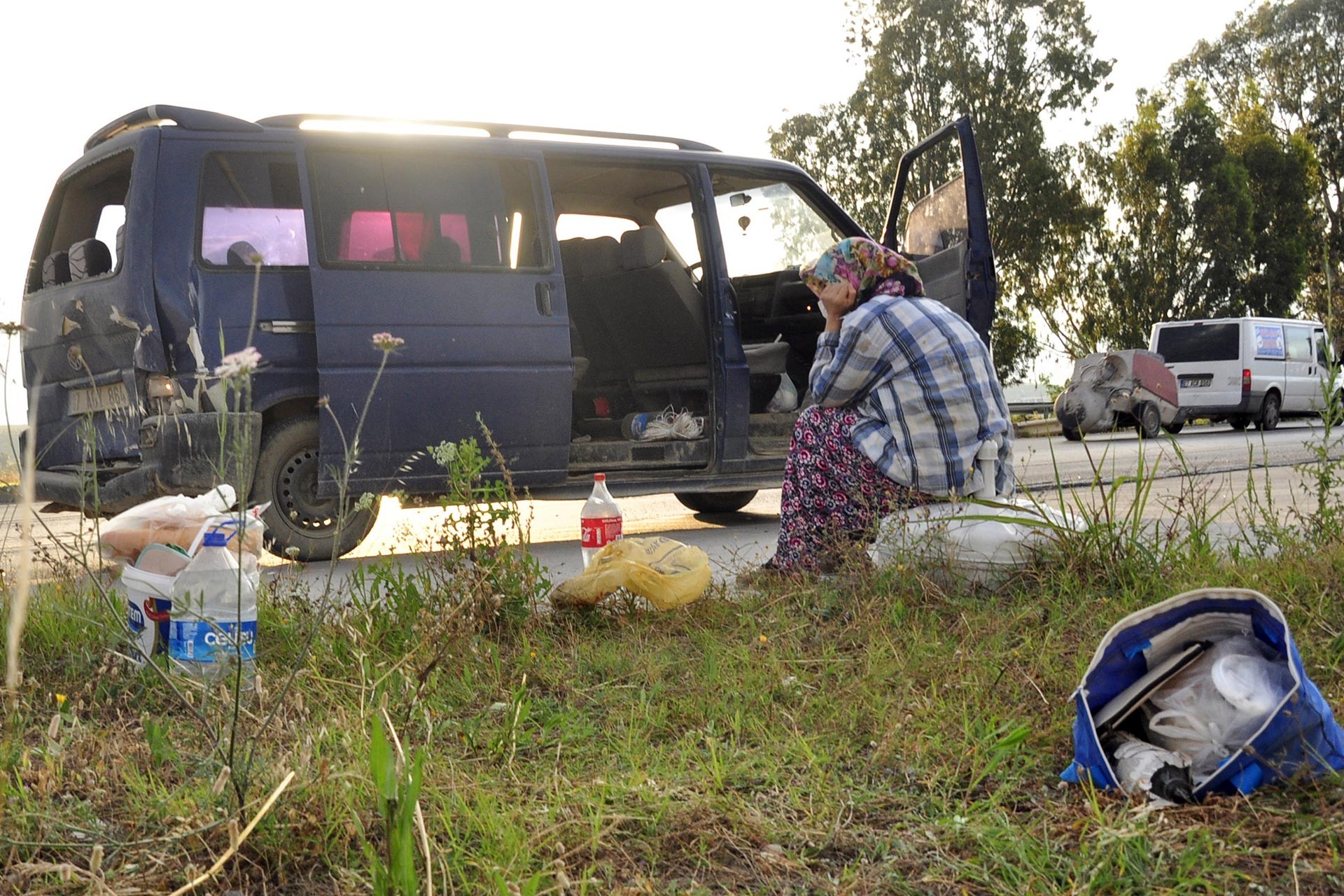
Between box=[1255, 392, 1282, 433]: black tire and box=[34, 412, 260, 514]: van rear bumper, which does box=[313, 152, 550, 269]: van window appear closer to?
box=[34, 412, 260, 514]: van rear bumper

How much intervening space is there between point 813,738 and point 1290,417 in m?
23.7

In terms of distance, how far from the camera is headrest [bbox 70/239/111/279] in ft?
19.6

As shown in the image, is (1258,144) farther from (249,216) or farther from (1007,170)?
(249,216)

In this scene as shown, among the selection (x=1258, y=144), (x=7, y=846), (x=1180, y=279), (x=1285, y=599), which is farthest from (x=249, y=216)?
(x=1258, y=144)

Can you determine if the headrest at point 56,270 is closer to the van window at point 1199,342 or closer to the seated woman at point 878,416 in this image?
the seated woman at point 878,416

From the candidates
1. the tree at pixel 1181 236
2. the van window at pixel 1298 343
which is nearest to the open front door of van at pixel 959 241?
the van window at pixel 1298 343

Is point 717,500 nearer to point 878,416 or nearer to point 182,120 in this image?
point 878,416

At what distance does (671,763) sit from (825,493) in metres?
2.39

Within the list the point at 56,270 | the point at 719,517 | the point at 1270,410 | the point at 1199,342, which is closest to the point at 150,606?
the point at 56,270

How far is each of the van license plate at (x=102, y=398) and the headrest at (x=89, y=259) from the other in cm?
57

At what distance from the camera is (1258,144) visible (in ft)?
104

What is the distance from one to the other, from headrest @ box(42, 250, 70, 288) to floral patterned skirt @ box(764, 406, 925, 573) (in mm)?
3955

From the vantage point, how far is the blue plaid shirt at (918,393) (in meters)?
4.45

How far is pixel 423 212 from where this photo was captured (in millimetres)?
6102
